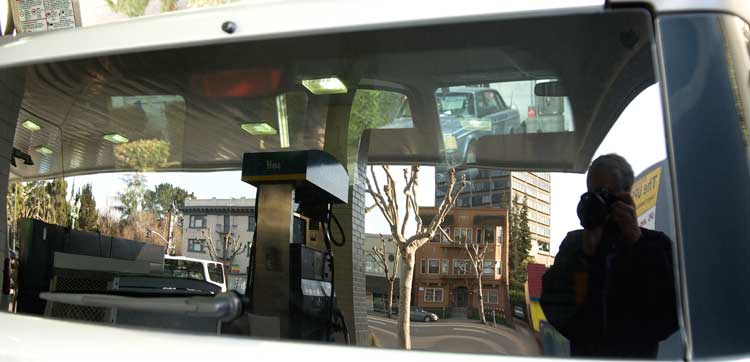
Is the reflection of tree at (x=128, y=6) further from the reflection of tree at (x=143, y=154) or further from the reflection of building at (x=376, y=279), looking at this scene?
the reflection of building at (x=376, y=279)

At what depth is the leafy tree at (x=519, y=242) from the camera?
1.43 m

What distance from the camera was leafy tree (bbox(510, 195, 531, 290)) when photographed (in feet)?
4.69

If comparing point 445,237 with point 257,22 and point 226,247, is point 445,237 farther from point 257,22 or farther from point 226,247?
point 257,22

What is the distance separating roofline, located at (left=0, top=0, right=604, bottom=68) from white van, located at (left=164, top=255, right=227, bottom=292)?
0.60 meters

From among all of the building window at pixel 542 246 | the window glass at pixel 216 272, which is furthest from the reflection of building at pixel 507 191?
the window glass at pixel 216 272

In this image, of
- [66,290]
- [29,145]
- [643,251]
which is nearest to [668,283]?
[643,251]

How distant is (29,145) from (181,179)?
0.57m

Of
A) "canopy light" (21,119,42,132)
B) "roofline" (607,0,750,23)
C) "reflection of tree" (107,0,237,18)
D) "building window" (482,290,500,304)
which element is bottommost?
"building window" (482,290,500,304)

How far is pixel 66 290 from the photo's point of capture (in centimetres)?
186

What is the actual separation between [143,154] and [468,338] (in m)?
1.13

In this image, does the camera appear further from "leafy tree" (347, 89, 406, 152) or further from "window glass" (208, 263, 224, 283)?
"window glass" (208, 263, 224, 283)

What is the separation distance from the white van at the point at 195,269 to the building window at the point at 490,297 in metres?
0.70

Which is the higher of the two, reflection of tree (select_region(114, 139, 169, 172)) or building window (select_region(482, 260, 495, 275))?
reflection of tree (select_region(114, 139, 169, 172))

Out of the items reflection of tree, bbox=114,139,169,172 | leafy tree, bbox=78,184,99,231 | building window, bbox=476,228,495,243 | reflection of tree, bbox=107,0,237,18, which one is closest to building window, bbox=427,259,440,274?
building window, bbox=476,228,495,243
